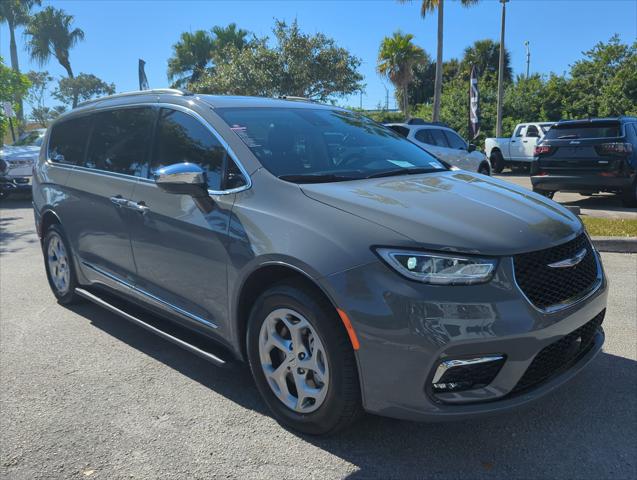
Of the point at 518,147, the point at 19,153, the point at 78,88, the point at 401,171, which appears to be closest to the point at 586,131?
the point at 401,171

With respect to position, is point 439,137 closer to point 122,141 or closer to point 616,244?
point 616,244

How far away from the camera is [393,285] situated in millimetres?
2336

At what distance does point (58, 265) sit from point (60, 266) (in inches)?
2.1

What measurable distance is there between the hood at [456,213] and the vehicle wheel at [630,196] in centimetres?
814

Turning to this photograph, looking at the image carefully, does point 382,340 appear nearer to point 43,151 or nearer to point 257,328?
point 257,328

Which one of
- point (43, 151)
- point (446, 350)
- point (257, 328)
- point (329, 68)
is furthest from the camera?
point (329, 68)

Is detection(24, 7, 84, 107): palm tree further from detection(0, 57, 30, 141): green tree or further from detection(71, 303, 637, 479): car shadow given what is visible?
detection(71, 303, 637, 479): car shadow

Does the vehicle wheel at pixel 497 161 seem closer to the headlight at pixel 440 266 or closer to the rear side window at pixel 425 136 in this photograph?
the rear side window at pixel 425 136

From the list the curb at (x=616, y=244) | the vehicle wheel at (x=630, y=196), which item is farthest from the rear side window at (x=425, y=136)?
the curb at (x=616, y=244)

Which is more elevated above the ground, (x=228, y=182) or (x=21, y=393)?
(x=228, y=182)

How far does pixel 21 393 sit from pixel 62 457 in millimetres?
901

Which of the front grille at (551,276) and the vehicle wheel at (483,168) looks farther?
the vehicle wheel at (483,168)

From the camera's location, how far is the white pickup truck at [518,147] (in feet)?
65.1

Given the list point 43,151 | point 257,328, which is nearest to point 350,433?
point 257,328
